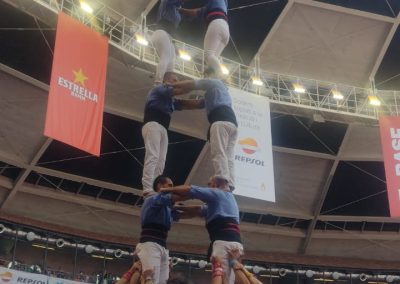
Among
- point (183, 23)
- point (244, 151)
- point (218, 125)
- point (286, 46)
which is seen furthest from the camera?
point (286, 46)

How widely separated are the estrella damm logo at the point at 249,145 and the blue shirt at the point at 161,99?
9.65 m

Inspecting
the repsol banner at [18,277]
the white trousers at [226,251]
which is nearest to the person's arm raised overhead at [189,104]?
the white trousers at [226,251]

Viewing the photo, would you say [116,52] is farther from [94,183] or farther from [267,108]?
[94,183]

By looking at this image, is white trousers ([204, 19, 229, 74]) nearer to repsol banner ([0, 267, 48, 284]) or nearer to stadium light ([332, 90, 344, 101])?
repsol banner ([0, 267, 48, 284])

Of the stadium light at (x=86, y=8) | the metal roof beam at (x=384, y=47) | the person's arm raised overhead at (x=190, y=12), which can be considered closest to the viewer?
the person's arm raised overhead at (x=190, y=12)

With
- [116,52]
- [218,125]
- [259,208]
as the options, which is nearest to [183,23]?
[116,52]

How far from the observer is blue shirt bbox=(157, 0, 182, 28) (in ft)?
28.1

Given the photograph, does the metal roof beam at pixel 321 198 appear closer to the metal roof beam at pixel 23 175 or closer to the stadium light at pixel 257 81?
the stadium light at pixel 257 81

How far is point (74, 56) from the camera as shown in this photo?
584 inches

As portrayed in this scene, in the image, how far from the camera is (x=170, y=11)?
28.3ft

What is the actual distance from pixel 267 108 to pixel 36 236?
11914 millimetres

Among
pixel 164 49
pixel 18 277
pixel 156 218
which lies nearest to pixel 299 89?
pixel 18 277

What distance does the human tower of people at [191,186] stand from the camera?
6.26 meters

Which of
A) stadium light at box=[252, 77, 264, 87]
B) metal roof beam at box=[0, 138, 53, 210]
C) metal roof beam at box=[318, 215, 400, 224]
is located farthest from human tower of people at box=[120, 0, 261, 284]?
metal roof beam at box=[318, 215, 400, 224]
